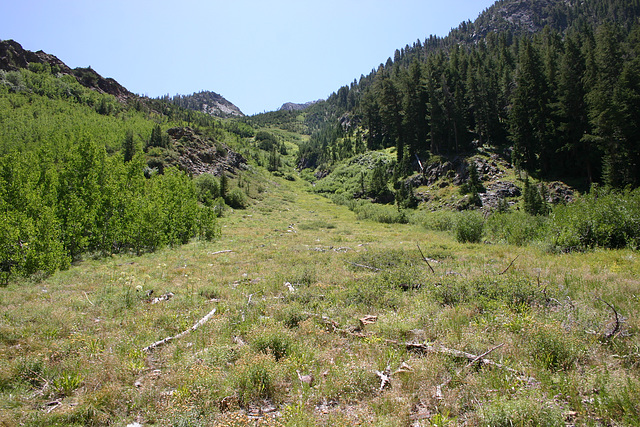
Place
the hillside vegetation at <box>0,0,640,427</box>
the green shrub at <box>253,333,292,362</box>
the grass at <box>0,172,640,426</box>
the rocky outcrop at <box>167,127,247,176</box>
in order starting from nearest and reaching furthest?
1. the grass at <box>0,172,640,426</box>
2. the hillside vegetation at <box>0,0,640,427</box>
3. the green shrub at <box>253,333,292,362</box>
4. the rocky outcrop at <box>167,127,247,176</box>

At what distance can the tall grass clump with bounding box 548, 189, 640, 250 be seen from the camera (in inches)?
581

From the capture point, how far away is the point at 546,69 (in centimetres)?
5481

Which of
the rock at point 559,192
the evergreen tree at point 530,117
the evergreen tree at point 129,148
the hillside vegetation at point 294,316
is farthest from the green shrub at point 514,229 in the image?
the evergreen tree at point 129,148

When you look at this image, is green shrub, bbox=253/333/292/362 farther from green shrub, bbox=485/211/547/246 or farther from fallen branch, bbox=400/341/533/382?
green shrub, bbox=485/211/547/246

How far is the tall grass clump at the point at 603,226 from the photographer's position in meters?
14.8

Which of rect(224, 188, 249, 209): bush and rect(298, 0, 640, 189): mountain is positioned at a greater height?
rect(298, 0, 640, 189): mountain

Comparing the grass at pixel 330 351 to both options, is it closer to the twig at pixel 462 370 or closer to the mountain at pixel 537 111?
the twig at pixel 462 370

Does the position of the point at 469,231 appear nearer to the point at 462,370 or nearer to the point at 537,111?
the point at 462,370

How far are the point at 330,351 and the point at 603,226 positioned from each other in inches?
679

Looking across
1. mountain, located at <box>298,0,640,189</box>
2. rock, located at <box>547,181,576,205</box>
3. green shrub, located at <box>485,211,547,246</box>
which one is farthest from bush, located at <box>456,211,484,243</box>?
mountain, located at <box>298,0,640,189</box>

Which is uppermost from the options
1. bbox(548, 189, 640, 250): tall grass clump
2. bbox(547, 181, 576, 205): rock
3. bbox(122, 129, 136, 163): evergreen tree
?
bbox(122, 129, 136, 163): evergreen tree

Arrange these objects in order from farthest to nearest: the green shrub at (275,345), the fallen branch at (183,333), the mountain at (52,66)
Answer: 1. the mountain at (52,66)
2. the fallen branch at (183,333)
3. the green shrub at (275,345)

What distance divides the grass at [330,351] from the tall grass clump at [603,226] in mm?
3670

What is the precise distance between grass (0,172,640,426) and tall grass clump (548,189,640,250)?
12.0 feet
